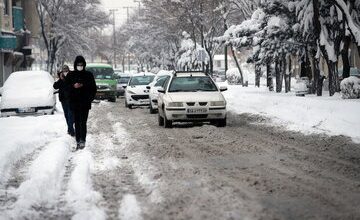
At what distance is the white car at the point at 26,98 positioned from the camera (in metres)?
20.8

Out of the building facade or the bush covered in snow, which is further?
the building facade

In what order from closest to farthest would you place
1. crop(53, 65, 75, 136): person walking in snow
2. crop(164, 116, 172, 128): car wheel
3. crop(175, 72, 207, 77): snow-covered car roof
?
crop(53, 65, 75, 136): person walking in snow → crop(164, 116, 172, 128): car wheel → crop(175, 72, 207, 77): snow-covered car roof

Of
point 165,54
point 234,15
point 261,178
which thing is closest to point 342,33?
point 261,178

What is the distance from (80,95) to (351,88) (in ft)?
40.0

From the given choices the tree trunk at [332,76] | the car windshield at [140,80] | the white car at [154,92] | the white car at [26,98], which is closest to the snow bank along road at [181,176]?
the white car at [26,98]

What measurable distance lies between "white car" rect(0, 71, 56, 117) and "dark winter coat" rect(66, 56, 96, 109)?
31.7 ft

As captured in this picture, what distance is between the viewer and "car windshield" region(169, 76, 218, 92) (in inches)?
658

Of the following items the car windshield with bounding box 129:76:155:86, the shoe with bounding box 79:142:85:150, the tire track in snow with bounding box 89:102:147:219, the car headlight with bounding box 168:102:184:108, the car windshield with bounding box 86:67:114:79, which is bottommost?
the tire track in snow with bounding box 89:102:147:219

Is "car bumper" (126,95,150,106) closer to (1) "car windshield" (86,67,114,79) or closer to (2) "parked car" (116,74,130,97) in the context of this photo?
(1) "car windshield" (86,67,114,79)

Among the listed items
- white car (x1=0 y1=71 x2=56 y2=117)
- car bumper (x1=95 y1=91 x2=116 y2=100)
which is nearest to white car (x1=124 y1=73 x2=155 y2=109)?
white car (x1=0 y1=71 x2=56 y2=117)

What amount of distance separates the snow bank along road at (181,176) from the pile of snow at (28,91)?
6.72 m

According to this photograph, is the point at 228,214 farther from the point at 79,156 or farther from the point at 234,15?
the point at 234,15

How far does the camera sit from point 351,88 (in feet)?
67.6

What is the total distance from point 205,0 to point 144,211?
37.5 metres
